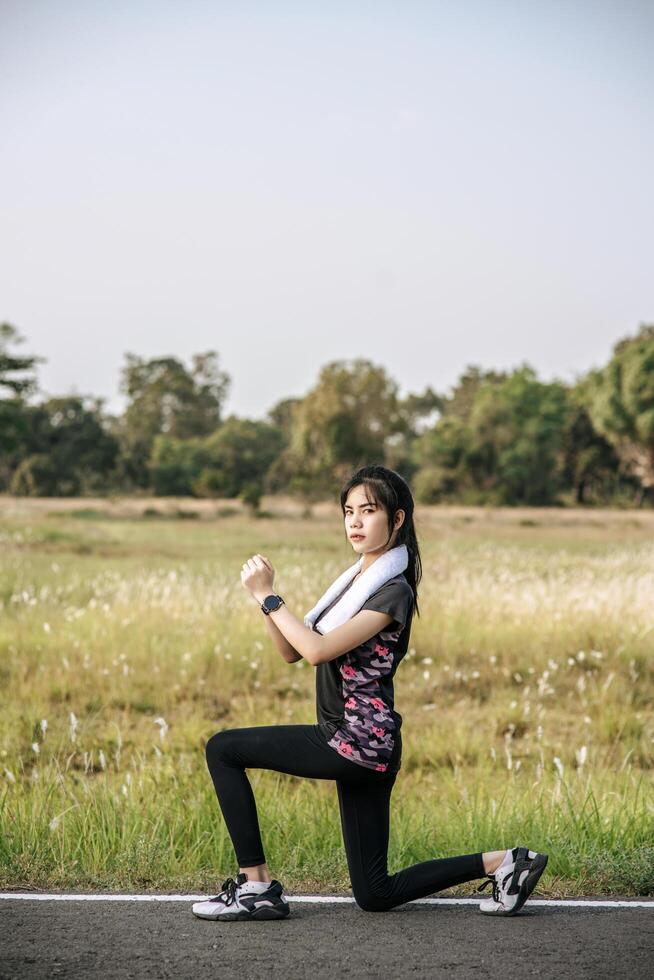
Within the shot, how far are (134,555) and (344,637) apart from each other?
24796mm

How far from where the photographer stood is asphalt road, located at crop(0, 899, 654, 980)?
389 cm

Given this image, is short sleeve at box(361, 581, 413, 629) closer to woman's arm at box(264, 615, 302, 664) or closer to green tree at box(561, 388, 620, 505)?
woman's arm at box(264, 615, 302, 664)

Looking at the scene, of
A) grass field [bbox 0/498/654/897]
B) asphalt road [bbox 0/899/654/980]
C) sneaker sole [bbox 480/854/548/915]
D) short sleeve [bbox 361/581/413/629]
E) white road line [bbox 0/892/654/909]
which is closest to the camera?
asphalt road [bbox 0/899/654/980]

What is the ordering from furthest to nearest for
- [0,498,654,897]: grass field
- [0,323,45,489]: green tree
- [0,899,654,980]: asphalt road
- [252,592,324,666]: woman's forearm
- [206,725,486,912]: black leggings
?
[0,323,45,489]: green tree
[0,498,654,897]: grass field
[206,725,486,912]: black leggings
[252,592,324,666]: woman's forearm
[0,899,654,980]: asphalt road

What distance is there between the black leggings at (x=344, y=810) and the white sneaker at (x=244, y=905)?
97 mm

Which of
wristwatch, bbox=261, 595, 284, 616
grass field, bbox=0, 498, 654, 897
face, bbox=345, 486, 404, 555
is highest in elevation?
face, bbox=345, 486, 404, 555

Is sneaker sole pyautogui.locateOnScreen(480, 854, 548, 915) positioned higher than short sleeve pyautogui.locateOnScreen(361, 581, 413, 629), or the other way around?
→ short sleeve pyautogui.locateOnScreen(361, 581, 413, 629)

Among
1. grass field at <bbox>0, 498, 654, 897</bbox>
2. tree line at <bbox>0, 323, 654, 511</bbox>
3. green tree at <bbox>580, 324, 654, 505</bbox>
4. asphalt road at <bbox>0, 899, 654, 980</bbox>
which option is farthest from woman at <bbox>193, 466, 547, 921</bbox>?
green tree at <bbox>580, 324, 654, 505</bbox>

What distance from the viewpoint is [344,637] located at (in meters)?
4.21

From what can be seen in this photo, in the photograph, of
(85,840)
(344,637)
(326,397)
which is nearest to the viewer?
(344,637)

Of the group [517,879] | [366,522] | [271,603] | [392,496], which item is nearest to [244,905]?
[517,879]

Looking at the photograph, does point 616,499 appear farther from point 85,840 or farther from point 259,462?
point 85,840

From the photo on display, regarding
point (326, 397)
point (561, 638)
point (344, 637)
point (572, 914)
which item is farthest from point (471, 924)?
point (326, 397)

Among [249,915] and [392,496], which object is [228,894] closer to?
[249,915]
